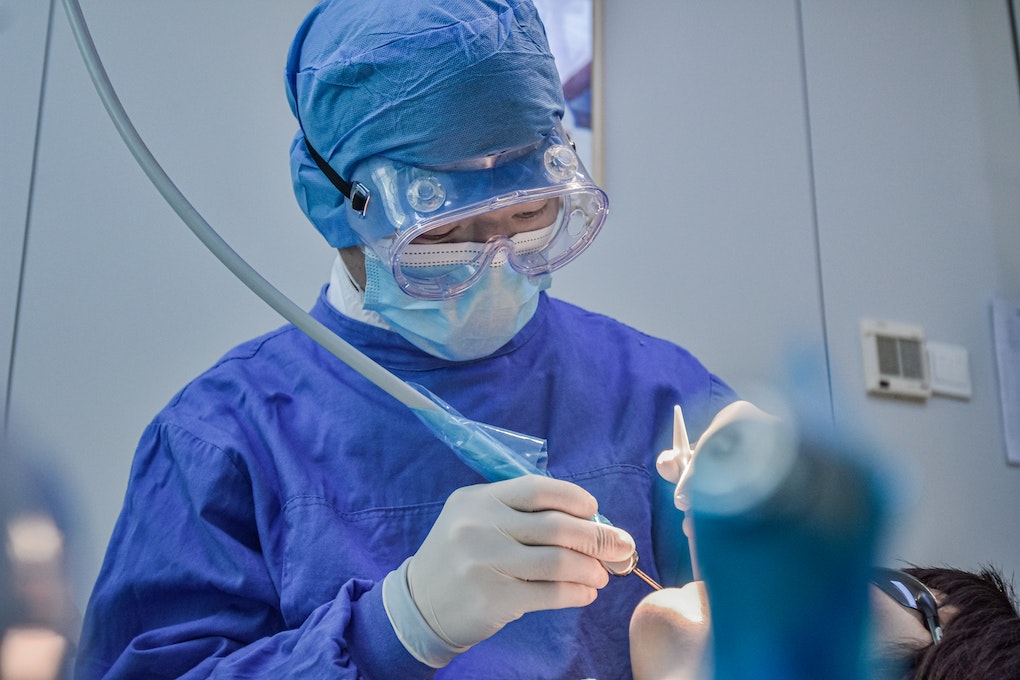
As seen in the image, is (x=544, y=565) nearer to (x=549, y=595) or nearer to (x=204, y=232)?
(x=549, y=595)

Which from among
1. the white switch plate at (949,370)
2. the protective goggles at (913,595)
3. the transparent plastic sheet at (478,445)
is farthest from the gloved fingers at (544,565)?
the white switch plate at (949,370)

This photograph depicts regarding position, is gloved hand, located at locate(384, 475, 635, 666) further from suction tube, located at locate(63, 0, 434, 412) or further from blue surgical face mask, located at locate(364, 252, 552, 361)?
blue surgical face mask, located at locate(364, 252, 552, 361)

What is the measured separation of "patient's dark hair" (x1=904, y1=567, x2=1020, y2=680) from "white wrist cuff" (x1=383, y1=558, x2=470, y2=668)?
1.60 ft

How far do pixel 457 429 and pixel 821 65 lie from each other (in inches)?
63.6

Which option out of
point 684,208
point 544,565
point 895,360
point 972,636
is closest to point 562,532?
point 544,565

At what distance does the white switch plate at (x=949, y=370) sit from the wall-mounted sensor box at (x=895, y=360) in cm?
2

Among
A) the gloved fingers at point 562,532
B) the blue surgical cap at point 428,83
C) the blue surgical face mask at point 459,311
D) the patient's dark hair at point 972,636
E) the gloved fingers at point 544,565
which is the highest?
the blue surgical cap at point 428,83

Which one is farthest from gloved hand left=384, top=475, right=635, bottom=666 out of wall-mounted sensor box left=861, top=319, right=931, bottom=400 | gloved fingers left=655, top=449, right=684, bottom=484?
wall-mounted sensor box left=861, top=319, right=931, bottom=400

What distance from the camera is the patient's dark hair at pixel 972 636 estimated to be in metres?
1.12

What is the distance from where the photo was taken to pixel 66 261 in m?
1.76

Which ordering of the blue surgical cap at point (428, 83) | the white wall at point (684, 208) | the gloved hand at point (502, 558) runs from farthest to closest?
1. the white wall at point (684, 208)
2. the blue surgical cap at point (428, 83)
3. the gloved hand at point (502, 558)

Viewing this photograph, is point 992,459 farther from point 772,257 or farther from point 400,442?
point 400,442

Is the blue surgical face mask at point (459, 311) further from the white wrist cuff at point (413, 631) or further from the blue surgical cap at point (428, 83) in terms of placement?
the white wrist cuff at point (413, 631)

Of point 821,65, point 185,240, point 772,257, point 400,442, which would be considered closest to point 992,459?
point 772,257
